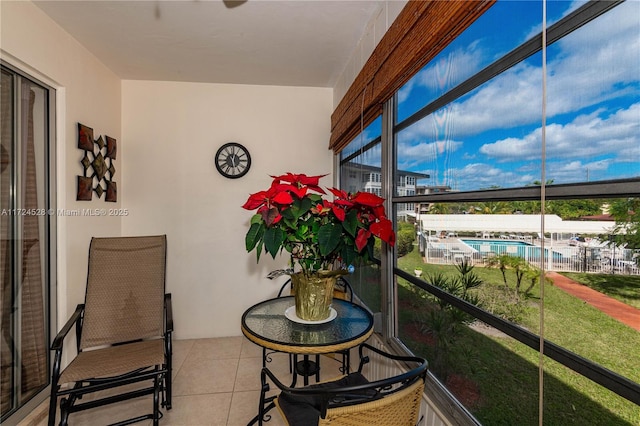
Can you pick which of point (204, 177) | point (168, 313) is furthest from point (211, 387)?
point (204, 177)

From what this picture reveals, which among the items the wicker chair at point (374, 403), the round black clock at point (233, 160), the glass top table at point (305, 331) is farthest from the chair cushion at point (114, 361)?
the round black clock at point (233, 160)

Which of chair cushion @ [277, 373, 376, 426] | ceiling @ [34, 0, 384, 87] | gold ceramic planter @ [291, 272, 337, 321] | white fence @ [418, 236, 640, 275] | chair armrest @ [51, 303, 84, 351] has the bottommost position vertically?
chair cushion @ [277, 373, 376, 426]

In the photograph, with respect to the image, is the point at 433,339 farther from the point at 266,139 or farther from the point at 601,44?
the point at 266,139

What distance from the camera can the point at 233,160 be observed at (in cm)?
308

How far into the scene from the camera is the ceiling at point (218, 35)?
187 centimetres

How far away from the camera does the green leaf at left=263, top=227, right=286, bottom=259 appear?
4.08 ft

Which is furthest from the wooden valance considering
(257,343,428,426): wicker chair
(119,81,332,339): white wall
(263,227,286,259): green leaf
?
(119,81,332,339): white wall

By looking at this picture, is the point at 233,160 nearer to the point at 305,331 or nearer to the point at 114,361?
the point at 114,361

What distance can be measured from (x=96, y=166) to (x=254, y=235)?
2059 millimetres

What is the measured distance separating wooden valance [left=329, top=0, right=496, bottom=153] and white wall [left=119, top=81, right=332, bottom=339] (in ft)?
4.28

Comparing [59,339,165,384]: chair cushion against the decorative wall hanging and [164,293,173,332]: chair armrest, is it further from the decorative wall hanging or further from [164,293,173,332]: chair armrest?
the decorative wall hanging

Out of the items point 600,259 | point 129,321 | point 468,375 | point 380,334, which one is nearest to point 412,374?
point 468,375

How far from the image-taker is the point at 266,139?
3.13 meters

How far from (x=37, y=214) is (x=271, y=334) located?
187 cm
